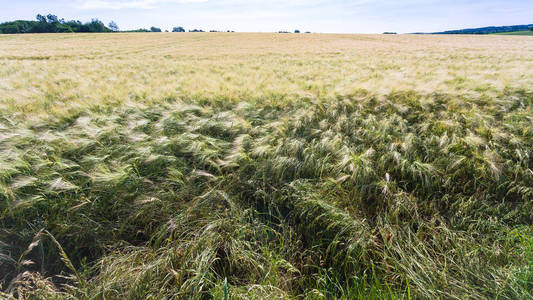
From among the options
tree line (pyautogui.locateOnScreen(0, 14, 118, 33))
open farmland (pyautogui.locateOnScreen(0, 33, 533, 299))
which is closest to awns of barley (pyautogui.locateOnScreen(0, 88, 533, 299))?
open farmland (pyautogui.locateOnScreen(0, 33, 533, 299))

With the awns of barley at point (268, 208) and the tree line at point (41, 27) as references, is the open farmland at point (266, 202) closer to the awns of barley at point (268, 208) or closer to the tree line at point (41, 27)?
the awns of barley at point (268, 208)

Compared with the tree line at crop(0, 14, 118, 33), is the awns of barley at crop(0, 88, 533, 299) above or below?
below

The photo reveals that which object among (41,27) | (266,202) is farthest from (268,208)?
(41,27)

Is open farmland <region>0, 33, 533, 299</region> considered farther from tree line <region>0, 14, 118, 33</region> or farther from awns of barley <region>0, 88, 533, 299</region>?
tree line <region>0, 14, 118, 33</region>

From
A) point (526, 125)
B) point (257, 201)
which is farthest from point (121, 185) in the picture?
point (526, 125)

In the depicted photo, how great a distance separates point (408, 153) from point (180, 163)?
2.51 meters

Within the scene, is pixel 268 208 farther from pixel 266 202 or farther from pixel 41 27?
pixel 41 27

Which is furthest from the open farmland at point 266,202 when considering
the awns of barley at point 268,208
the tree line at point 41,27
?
the tree line at point 41,27

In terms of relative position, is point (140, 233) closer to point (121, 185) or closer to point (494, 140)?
point (121, 185)

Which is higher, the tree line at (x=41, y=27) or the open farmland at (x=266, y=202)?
the tree line at (x=41, y=27)

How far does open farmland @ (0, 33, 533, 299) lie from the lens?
1596 mm

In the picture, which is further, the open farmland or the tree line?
the tree line

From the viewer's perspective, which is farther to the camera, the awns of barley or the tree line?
the tree line

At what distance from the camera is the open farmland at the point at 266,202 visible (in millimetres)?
1596
